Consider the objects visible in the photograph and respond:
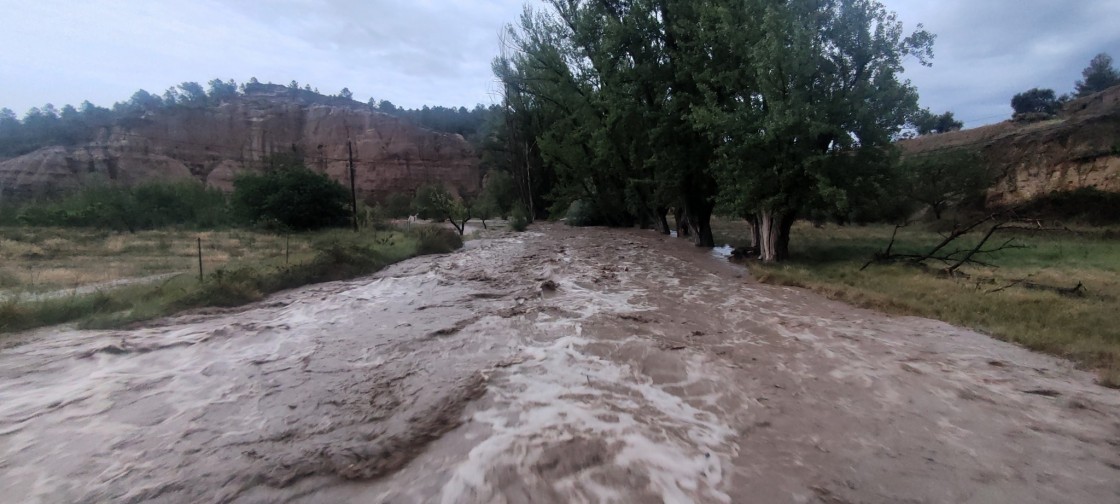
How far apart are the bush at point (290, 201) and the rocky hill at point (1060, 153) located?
94.7 ft

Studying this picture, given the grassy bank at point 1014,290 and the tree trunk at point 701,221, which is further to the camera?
the tree trunk at point 701,221

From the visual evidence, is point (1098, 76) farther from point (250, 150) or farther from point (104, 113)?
point (104, 113)

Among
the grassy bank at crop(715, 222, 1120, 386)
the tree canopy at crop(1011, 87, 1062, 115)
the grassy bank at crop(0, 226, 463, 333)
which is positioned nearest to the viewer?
the grassy bank at crop(715, 222, 1120, 386)

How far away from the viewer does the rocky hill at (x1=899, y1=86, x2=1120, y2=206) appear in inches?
759

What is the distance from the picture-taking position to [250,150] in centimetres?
5962

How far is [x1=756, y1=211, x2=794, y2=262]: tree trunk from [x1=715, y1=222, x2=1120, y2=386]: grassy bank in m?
0.62

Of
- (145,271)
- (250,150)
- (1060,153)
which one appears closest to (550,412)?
(145,271)

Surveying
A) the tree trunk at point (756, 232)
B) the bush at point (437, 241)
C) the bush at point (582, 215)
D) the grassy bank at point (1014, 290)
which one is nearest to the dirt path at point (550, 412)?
the grassy bank at point (1014, 290)

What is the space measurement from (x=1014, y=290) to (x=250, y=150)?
68.1 m

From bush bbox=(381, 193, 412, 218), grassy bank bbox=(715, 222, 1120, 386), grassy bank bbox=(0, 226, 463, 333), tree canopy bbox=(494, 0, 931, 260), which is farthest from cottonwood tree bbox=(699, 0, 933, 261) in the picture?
bush bbox=(381, 193, 412, 218)

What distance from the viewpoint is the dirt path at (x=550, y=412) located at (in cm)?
391

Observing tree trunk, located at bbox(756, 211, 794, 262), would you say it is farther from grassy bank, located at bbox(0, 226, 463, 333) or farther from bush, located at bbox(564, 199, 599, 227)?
bush, located at bbox(564, 199, 599, 227)

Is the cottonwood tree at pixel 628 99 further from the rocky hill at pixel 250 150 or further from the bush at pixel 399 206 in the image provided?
the rocky hill at pixel 250 150

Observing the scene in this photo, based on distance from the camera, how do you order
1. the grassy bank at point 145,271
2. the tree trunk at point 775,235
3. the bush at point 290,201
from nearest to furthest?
the grassy bank at point 145,271 < the tree trunk at point 775,235 < the bush at point 290,201
